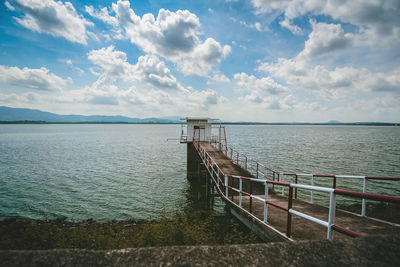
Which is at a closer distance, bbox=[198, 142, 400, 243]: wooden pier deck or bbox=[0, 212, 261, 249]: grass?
bbox=[198, 142, 400, 243]: wooden pier deck

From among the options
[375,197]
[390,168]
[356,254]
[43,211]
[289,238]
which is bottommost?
[43,211]

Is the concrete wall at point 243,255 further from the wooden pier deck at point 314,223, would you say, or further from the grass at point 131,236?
the grass at point 131,236

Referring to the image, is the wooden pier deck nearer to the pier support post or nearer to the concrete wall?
the concrete wall

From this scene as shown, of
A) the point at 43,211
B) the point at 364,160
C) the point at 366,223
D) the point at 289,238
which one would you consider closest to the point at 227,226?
the point at 289,238

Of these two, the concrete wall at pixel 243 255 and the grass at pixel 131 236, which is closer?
Result: the concrete wall at pixel 243 255

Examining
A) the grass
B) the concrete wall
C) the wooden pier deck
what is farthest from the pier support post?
the concrete wall

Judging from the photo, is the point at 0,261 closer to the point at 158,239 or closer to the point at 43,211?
the point at 158,239

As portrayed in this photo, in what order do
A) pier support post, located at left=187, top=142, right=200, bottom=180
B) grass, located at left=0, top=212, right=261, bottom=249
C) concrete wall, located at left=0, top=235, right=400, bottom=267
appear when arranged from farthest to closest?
pier support post, located at left=187, top=142, right=200, bottom=180
grass, located at left=0, top=212, right=261, bottom=249
concrete wall, located at left=0, top=235, right=400, bottom=267

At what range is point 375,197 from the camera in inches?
94.3

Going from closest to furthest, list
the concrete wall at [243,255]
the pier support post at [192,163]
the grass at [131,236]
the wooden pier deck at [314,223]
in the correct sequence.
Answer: the concrete wall at [243,255] < the wooden pier deck at [314,223] < the grass at [131,236] < the pier support post at [192,163]

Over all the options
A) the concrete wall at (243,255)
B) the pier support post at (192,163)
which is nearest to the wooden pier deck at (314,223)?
the concrete wall at (243,255)

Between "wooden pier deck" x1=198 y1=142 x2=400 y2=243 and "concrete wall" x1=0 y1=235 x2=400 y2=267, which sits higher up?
"concrete wall" x1=0 y1=235 x2=400 y2=267

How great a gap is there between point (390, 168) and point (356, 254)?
30.8 metres

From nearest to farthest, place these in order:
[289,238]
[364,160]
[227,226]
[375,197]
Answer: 1. [375,197]
2. [289,238]
3. [227,226]
4. [364,160]
